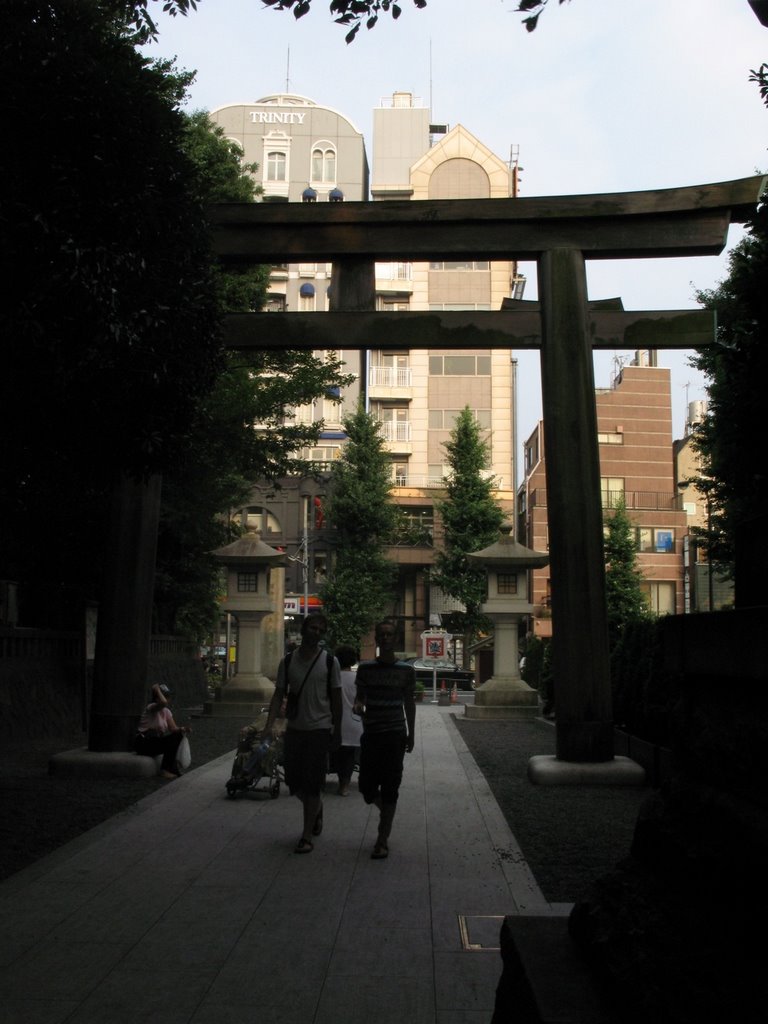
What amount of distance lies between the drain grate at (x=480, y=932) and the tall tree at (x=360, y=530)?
43140 millimetres

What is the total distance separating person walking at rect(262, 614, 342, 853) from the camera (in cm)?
798

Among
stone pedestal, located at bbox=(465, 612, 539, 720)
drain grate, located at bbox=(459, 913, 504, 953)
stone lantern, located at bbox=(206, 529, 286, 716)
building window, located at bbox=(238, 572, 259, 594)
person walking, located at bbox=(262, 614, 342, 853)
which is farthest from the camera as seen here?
building window, located at bbox=(238, 572, 259, 594)

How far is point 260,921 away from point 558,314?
27.0 ft

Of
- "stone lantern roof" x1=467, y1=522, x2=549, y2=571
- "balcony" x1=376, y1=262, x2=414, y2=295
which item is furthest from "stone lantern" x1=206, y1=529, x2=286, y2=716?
"balcony" x1=376, y1=262, x2=414, y2=295

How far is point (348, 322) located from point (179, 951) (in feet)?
28.2

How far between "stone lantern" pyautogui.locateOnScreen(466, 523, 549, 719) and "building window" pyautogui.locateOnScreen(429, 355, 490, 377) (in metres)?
33.5

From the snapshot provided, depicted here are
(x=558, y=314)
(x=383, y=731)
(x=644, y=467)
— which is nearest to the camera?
(x=383, y=731)

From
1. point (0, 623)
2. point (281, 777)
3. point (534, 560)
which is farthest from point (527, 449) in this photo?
point (281, 777)

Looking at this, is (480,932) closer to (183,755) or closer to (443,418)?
(183,755)

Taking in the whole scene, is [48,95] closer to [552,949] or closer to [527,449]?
[552,949]

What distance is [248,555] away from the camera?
24.6 metres

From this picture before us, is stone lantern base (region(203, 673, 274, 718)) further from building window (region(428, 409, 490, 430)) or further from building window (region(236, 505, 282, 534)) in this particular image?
building window (region(428, 409, 490, 430))

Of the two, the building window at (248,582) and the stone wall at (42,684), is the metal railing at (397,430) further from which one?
the stone wall at (42,684)

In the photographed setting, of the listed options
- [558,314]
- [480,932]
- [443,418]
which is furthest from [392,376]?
[480,932]
